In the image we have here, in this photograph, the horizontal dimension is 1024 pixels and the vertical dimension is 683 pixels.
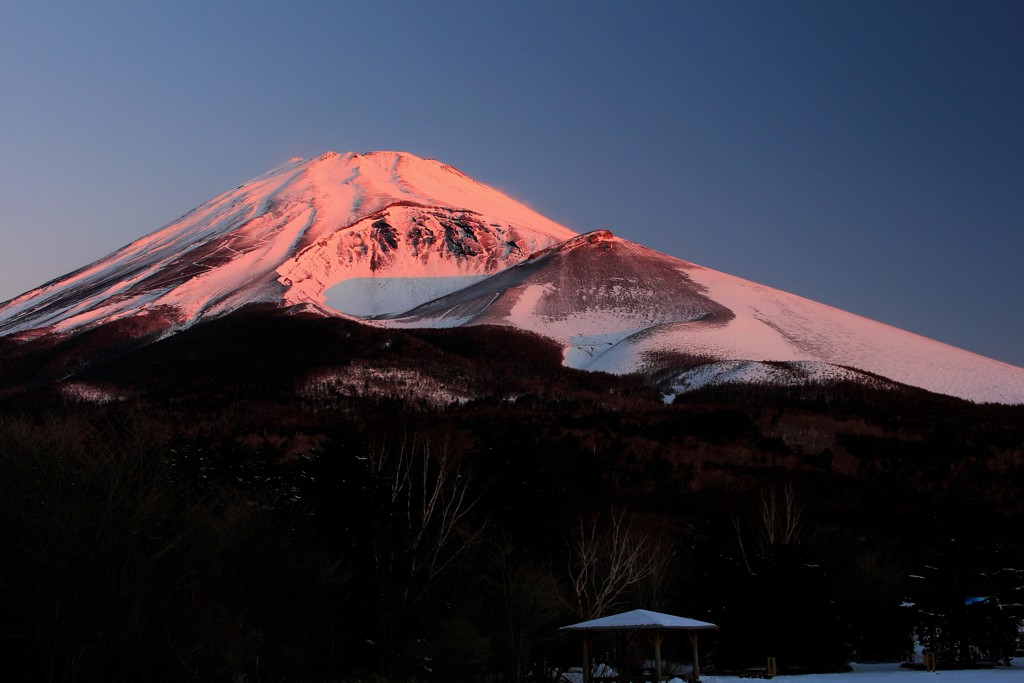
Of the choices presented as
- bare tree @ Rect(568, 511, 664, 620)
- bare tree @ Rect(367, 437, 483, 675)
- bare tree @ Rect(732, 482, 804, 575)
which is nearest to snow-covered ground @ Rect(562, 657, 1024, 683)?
bare tree @ Rect(568, 511, 664, 620)

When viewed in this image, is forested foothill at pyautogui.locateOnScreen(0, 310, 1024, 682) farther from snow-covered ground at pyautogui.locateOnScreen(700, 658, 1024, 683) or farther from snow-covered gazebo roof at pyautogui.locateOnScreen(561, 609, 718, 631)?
snow-covered gazebo roof at pyautogui.locateOnScreen(561, 609, 718, 631)

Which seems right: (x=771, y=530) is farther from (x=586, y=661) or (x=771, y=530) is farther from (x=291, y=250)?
(x=291, y=250)

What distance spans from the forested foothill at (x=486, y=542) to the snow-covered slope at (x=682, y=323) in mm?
22112

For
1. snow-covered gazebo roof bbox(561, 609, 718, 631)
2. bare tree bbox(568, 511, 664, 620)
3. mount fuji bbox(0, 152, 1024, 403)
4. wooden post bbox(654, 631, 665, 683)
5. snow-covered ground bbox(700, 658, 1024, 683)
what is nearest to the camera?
snow-covered gazebo roof bbox(561, 609, 718, 631)

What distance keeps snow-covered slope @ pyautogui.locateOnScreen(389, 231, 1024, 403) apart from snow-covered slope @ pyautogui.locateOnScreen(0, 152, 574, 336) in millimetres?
14626

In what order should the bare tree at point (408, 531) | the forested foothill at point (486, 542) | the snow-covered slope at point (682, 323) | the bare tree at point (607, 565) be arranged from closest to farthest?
1. the forested foothill at point (486, 542)
2. the bare tree at point (408, 531)
3. the bare tree at point (607, 565)
4. the snow-covered slope at point (682, 323)

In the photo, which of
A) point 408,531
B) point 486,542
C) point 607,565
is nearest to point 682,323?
point 607,565

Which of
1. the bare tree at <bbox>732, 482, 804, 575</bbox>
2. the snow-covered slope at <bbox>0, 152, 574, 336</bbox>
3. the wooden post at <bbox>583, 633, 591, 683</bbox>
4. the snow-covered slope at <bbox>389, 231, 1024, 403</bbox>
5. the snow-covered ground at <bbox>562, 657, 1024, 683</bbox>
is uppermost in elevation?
the snow-covered slope at <bbox>0, 152, 574, 336</bbox>

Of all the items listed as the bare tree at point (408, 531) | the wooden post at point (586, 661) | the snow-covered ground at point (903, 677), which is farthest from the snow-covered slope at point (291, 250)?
the wooden post at point (586, 661)

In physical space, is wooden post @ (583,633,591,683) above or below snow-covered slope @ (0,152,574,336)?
below

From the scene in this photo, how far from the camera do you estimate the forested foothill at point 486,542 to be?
22.7 metres

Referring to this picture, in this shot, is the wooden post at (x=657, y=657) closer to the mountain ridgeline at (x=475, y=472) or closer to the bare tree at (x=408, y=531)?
the mountain ridgeline at (x=475, y=472)

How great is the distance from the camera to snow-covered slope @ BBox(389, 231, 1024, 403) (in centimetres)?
9919

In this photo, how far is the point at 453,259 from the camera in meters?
155
